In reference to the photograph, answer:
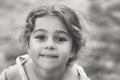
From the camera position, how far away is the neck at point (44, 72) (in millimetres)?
3113

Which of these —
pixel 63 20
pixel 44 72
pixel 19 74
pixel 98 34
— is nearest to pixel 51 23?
pixel 63 20

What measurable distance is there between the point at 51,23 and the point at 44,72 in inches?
14.0

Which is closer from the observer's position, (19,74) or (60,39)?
(60,39)

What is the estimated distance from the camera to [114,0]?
626 cm

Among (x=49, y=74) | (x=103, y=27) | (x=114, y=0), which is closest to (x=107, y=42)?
(x=103, y=27)

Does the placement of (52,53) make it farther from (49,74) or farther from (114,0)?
(114,0)

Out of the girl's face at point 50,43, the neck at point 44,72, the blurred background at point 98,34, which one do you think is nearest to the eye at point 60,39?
the girl's face at point 50,43

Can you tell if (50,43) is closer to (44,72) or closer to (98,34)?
(44,72)

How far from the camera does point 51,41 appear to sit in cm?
296

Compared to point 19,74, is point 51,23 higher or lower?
higher

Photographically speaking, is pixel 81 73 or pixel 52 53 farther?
pixel 81 73

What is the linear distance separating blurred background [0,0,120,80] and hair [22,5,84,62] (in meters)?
1.23

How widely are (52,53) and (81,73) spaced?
0.52 meters

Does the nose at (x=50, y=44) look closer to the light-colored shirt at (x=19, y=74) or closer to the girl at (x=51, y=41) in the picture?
the girl at (x=51, y=41)
